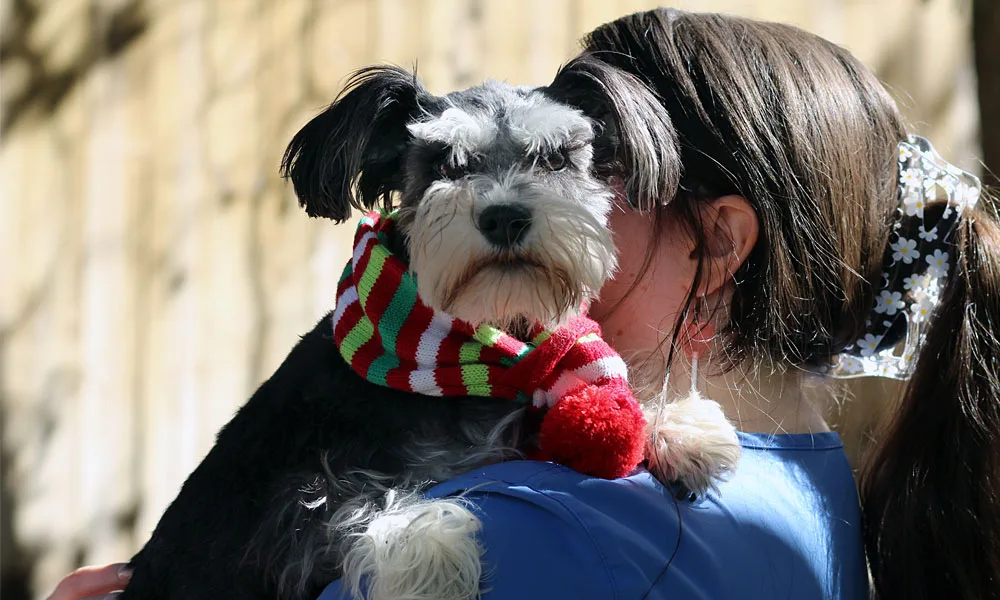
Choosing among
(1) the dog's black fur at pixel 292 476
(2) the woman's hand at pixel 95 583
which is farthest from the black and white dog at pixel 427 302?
(2) the woman's hand at pixel 95 583

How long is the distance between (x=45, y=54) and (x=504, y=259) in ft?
11.1

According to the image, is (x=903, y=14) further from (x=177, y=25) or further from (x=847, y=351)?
(x=177, y=25)

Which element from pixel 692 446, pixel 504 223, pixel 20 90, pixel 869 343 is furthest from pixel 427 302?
pixel 20 90

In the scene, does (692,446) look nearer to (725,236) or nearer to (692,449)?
(692,449)

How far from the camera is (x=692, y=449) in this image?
200cm

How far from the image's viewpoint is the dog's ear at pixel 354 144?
204 centimetres

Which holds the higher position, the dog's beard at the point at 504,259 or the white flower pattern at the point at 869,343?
the dog's beard at the point at 504,259

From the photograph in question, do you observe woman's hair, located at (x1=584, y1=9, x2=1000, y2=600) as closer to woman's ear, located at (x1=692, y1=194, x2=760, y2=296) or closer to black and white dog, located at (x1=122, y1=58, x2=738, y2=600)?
woman's ear, located at (x1=692, y1=194, x2=760, y2=296)

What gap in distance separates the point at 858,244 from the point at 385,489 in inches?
48.1

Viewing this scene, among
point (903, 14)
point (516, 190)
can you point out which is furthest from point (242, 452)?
point (903, 14)

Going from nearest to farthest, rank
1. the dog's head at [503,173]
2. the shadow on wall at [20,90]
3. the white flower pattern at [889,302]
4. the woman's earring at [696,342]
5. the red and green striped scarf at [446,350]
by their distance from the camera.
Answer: the dog's head at [503,173] < the red and green striped scarf at [446,350] < the woman's earring at [696,342] < the white flower pattern at [889,302] < the shadow on wall at [20,90]

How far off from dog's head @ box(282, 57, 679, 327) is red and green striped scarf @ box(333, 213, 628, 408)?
0.06m

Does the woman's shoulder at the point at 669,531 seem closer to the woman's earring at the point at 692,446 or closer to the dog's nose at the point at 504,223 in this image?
the woman's earring at the point at 692,446

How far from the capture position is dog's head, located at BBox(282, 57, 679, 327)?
1939 millimetres
